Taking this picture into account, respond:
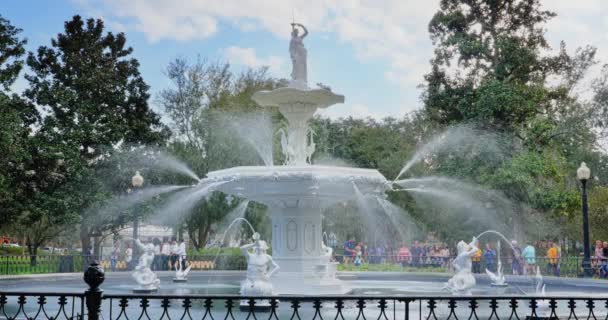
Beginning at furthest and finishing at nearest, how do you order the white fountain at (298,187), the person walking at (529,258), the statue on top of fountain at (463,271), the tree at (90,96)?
the tree at (90,96) → the person walking at (529,258) → the statue on top of fountain at (463,271) → the white fountain at (298,187)

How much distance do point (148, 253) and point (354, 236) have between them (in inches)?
1303

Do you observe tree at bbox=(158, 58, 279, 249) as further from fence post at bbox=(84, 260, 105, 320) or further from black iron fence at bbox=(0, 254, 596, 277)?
fence post at bbox=(84, 260, 105, 320)

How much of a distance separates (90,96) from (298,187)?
64.8 ft

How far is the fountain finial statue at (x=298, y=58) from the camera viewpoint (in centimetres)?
1593

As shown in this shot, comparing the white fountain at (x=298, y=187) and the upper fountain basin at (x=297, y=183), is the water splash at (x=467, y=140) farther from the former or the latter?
the upper fountain basin at (x=297, y=183)

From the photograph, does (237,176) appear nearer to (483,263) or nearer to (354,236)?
(483,263)

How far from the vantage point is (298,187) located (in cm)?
1398

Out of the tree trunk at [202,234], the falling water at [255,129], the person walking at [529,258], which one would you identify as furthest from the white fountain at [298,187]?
the tree trunk at [202,234]

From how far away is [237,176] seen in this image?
14.0 meters

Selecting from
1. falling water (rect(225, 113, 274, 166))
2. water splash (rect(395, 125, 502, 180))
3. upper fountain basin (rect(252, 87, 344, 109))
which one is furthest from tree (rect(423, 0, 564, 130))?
upper fountain basin (rect(252, 87, 344, 109))

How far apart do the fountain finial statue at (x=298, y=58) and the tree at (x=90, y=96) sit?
1652cm

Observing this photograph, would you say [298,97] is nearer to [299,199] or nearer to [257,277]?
[299,199]

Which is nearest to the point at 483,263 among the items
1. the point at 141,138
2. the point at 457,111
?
the point at 457,111

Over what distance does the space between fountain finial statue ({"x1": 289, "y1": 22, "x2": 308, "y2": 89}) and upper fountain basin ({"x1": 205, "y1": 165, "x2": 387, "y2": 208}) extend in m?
2.63
